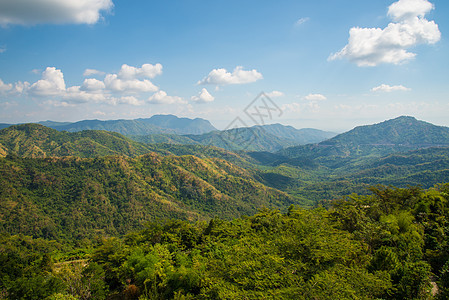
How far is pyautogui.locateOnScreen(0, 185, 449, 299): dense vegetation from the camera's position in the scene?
538 inches

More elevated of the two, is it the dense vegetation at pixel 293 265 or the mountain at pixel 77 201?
the dense vegetation at pixel 293 265

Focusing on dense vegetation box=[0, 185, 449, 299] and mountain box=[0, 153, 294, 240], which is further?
mountain box=[0, 153, 294, 240]

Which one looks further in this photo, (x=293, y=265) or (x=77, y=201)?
(x=77, y=201)

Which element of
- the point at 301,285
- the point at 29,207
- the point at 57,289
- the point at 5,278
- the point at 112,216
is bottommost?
the point at 112,216

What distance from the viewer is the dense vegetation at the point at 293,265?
538 inches

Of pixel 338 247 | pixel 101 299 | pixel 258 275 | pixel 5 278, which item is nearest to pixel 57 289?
pixel 101 299

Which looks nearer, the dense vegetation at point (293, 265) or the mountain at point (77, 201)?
the dense vegetation at point (293, 265)

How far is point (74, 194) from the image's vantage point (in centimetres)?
16675

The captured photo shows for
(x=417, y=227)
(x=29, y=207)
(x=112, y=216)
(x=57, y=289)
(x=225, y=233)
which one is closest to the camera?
(x=57, y=289)

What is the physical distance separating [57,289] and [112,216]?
153 metres

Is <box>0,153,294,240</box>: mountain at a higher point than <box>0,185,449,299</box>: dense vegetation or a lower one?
lower

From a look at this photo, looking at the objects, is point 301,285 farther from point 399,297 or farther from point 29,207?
point 29,207

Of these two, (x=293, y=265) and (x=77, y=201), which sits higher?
(x=293, y=265)

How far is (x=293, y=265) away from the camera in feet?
50.3
